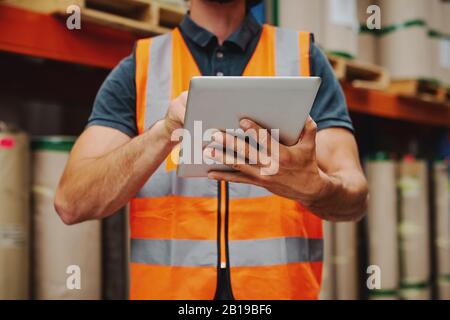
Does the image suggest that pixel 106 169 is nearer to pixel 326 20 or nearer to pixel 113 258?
Result: pixel 113 258

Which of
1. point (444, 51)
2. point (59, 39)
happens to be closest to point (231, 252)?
point (59, 39)

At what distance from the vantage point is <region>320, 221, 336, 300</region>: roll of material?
111 inches

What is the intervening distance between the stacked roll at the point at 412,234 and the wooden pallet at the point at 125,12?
183cm

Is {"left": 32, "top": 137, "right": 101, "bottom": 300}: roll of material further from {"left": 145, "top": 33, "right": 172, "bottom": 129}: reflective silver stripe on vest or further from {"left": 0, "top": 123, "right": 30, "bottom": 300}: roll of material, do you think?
{"left": 145, "top": 33, "right": 172, "bottom": 129}: reflective silver stripe on vest

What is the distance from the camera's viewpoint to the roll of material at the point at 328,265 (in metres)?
2.82

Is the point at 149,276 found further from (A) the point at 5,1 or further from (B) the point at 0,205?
(A) the point at 5,1

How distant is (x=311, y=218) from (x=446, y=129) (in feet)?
9.75

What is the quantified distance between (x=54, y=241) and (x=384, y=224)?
6.40 feet

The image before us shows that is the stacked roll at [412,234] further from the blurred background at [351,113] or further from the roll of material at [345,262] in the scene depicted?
the roll of material at [345,262]

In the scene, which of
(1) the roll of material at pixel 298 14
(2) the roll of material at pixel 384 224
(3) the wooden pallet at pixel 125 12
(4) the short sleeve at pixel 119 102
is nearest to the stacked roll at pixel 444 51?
(2) the roll of material at pixel 384 224

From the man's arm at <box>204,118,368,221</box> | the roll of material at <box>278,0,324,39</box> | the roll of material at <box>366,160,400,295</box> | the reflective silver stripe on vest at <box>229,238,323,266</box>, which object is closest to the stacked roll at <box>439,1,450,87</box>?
the roll of material at <box>366,160,400,295</box>

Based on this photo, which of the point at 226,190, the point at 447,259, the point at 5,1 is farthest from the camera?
the point at 447,259

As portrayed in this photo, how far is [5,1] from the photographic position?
1.68 meters
